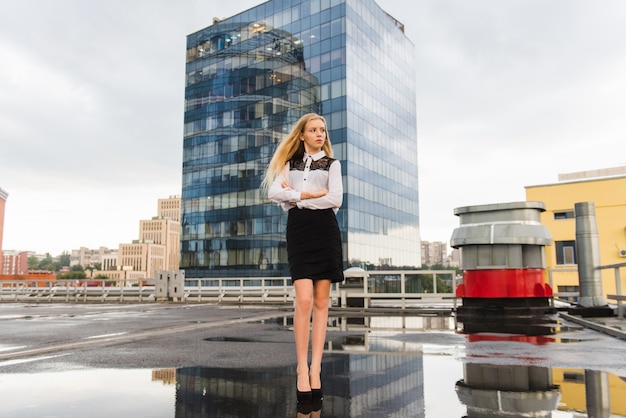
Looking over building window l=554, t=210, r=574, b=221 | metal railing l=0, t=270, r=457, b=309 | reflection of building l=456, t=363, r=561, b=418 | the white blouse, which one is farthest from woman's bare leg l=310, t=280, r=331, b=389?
building window l=554, t=210, r=574, b=221

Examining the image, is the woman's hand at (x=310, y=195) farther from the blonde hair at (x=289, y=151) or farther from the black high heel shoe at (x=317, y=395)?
the black high heel shoe at (x=317, y=395)

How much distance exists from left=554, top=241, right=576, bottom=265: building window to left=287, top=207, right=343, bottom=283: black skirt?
115ft

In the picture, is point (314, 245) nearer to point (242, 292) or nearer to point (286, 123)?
point (242, 292)

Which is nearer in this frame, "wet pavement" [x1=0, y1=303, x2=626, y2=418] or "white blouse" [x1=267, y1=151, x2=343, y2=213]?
"wet pavement" [x1=0, y1=303, x2=626, y2=418]

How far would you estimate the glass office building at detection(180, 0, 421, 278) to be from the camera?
53.3 m

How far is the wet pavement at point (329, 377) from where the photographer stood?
284 cm

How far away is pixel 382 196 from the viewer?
193 ft

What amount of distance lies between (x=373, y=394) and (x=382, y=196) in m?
56.3

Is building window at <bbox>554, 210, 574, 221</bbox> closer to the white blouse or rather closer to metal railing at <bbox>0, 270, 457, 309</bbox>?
metal railing at <bbox>0, 270, 457, 309</bbox>

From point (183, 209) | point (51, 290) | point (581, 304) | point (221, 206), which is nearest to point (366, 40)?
point (221, 206)

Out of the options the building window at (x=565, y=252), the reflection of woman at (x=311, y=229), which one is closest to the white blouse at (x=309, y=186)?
the reflection of woman at (x=311, y=229)

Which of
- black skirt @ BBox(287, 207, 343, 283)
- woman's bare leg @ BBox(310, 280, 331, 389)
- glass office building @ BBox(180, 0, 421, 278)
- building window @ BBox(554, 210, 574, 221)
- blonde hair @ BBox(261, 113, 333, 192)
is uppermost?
glass office building @ BBox(180, 0, 421, 278)

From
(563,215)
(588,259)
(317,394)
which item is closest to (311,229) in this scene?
(317,394)

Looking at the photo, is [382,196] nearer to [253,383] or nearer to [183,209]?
[183,209]
